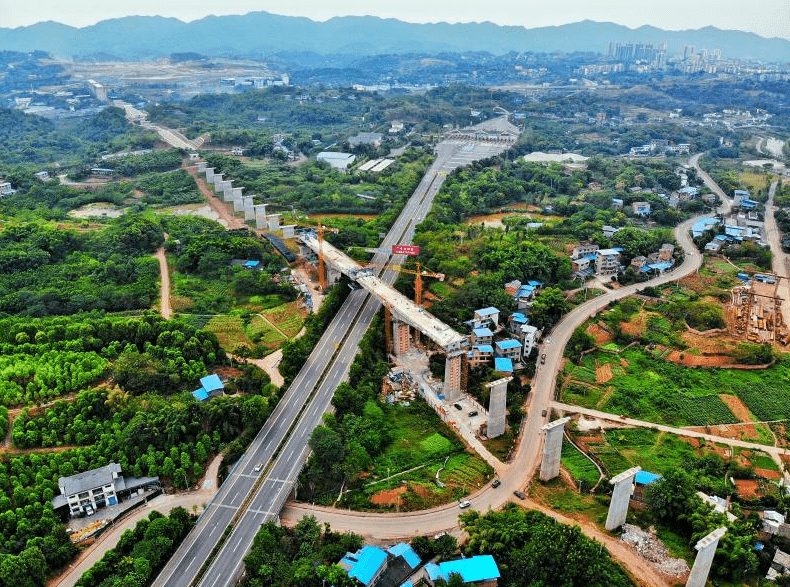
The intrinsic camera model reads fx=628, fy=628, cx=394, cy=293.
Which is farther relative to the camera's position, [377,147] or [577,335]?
[377,147]

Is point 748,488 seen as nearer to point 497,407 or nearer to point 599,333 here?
point 497,407

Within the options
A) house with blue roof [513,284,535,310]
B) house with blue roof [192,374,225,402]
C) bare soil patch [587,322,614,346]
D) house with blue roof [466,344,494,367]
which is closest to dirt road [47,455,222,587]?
house with blue roof [192,374,225,402]

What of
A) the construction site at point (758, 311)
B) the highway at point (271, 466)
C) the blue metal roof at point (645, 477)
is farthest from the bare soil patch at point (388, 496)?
the construction site at point (758, 311)

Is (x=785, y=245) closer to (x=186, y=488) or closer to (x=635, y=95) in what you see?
(x=186, y=488)

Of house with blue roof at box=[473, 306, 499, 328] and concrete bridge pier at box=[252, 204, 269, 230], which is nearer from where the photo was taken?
house with blue roof at box=[473, 306, 499, 328]

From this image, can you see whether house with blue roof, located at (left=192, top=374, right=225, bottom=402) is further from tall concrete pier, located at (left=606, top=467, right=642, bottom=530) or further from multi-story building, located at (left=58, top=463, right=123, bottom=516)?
tall concrete pier, located at (left=606, top=467, right=642, bottom=530)

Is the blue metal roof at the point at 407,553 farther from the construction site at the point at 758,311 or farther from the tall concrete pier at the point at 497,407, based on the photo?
the construction site at the point at 758,311

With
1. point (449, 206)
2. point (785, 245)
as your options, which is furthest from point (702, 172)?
point (449, 206)
